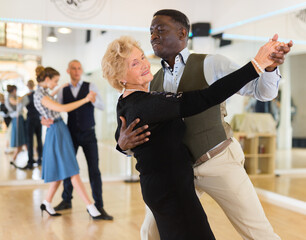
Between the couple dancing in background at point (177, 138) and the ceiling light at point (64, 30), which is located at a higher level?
the ceiling light at point (64, 30)

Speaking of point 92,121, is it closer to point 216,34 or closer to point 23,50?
point 23,50

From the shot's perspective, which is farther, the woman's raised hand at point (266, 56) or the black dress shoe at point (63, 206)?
the black dress shoe at point (63, 206)

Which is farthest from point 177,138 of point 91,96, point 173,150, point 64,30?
point 64,30

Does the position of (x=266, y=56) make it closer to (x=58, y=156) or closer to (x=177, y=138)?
(x=177, y=138)

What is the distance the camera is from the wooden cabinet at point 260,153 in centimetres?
612

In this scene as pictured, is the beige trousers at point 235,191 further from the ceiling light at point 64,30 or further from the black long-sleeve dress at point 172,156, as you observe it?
the ceiling light at point 64,30

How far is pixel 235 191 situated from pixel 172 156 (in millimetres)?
421

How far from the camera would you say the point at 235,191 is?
1840 millimetres

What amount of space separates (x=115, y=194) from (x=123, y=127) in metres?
3.73

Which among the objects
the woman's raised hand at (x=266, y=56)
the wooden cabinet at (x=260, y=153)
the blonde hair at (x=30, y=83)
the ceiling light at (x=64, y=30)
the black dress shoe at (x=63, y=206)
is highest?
the ceiling light at (x=64, y=30)

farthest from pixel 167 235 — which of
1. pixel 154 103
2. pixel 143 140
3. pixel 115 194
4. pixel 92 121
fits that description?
pixel 115 194

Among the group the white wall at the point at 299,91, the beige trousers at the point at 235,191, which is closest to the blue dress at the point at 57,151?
the beige trousers at the point at 235,191

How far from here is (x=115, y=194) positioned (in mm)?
5293

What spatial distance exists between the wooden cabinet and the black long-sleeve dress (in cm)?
475
